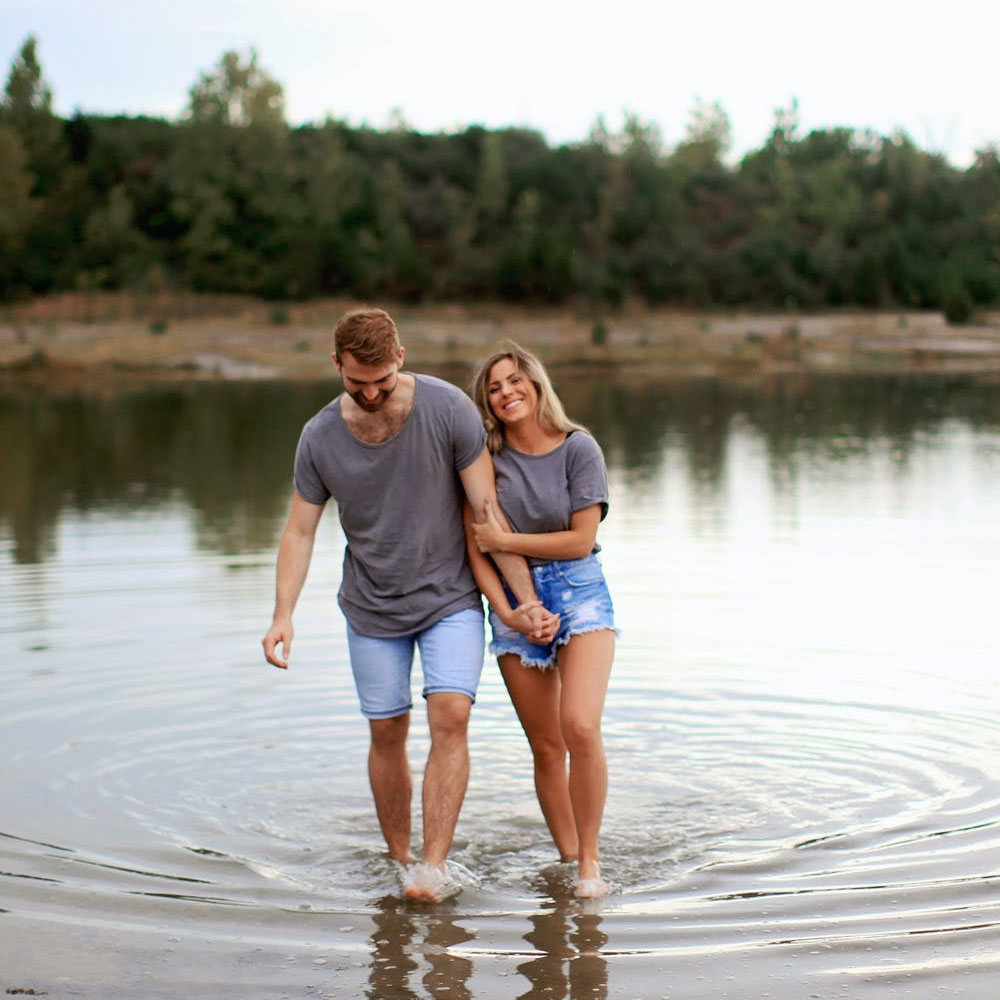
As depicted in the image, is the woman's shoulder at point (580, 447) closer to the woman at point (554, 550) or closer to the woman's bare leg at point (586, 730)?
the woman at point (554, 550)

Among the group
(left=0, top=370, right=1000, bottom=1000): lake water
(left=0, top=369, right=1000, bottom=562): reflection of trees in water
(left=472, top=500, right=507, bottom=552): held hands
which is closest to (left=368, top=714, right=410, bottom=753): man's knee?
(left=0, top=370, right=1000, bottom=1000): lake water

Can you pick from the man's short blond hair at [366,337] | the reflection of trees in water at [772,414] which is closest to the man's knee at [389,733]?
the man's short blond hair at [366,337]

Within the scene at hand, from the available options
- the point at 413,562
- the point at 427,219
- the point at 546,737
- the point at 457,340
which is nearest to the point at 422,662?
the point at 413,562

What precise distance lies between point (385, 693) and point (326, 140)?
68.2 metres

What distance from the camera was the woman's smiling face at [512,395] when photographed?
542 cm

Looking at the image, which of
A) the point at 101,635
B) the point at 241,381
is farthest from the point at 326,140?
the point at 101,635

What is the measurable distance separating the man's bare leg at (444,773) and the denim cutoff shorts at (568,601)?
0.29 meters

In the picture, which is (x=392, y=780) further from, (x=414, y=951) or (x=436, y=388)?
(x=436, y=388)

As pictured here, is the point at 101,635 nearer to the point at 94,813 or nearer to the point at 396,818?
the point at 94,813

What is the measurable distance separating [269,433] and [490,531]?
19.5 meters

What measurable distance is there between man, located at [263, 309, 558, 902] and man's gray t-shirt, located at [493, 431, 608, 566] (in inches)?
3.4

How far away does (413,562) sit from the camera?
17.8 feet

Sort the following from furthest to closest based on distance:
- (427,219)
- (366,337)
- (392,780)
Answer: (427,219)
(392,780)
(366,337)

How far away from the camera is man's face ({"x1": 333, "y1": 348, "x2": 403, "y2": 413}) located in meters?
5.12
